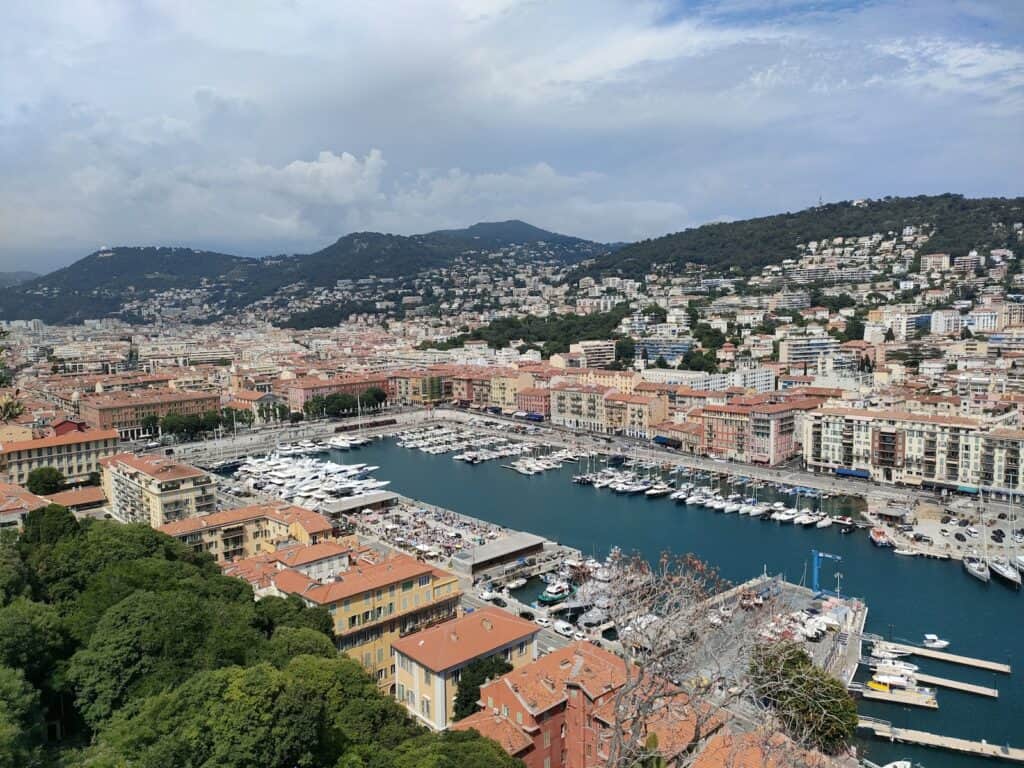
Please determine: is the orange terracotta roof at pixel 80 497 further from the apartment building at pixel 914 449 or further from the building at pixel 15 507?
the apartment building at pixel 914 449

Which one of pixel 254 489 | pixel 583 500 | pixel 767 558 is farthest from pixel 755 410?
pixel 254 489

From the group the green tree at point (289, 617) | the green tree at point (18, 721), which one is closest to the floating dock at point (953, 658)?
the green tree at point (289, 617)

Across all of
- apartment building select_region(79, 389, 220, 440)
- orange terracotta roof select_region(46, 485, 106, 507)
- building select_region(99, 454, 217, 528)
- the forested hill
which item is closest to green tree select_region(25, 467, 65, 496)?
orange terracotta roof select_region(46, 485, 106, 507)

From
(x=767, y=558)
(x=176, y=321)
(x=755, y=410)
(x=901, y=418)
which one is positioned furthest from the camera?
(x=176, y=321)

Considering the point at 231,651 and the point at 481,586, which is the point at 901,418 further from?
the point at 231,651

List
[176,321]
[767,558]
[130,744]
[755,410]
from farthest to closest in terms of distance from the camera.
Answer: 1. [176,321]
2. [755,410]
3. [767,558]
4. [130,744]

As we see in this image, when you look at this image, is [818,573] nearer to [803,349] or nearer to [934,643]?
[934,643]

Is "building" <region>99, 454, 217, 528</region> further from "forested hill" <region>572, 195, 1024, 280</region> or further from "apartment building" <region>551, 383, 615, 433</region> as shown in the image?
"forested hill" <region>572, 195, 1024, 280</region>
